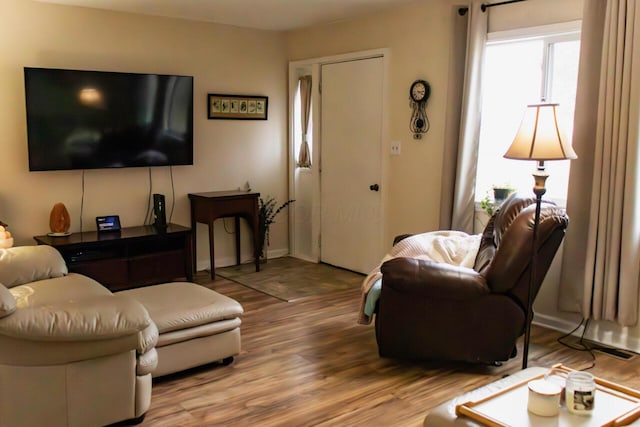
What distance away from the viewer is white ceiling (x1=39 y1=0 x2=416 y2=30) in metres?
4.64

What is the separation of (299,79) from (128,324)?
13.1ft

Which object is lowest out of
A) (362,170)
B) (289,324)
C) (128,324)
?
(289,324)

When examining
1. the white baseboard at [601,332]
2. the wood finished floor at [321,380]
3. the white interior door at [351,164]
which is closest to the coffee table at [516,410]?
the wood finished floor at [321,380]

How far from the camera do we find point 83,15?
187 inches

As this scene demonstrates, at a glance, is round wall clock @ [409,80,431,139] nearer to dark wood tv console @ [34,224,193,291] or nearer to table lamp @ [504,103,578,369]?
table lamp @ [504,103,578,369]

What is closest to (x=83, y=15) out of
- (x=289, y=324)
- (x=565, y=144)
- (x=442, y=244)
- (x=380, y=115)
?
(x=380, y=115)

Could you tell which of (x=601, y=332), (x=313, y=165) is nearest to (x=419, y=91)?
(x=313, y=165)

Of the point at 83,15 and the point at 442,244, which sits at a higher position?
the point at 83,15

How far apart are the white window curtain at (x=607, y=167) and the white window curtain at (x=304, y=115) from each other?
294cm

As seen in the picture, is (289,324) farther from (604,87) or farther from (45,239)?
(604,87)

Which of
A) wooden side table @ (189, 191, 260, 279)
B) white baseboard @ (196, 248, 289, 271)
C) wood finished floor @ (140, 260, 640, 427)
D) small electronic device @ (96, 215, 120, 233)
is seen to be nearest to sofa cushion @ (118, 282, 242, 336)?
wood finished floor @ (140, 260, 640, 427)

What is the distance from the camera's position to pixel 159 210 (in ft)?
16.8

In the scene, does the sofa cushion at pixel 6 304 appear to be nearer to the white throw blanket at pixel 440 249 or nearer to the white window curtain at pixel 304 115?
the white throw blanket at pixel 440 249

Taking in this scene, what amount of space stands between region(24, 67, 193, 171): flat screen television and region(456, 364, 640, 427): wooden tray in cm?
376
